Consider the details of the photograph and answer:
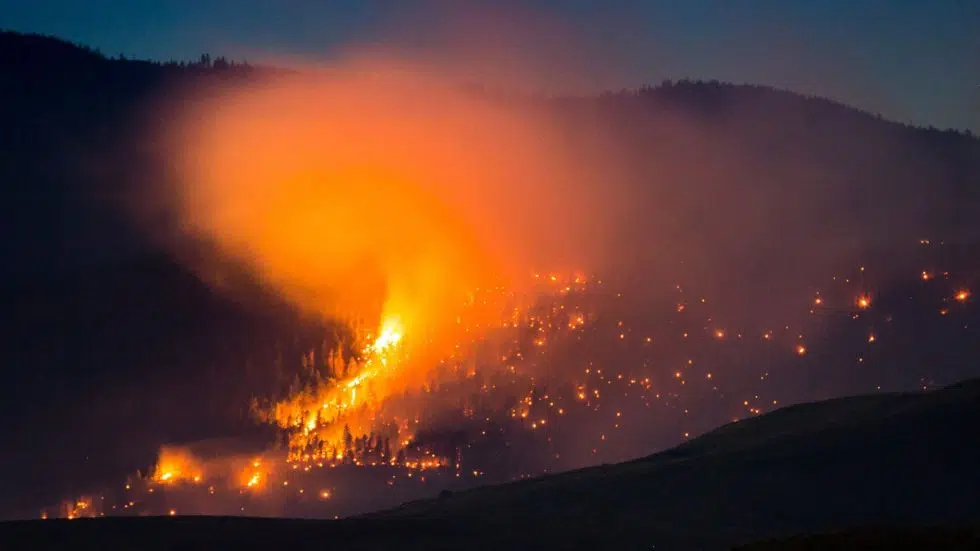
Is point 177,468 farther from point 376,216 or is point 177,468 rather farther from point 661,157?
point 661,157

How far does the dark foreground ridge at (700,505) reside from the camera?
13945 millimetres

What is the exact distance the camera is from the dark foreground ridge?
13.9m

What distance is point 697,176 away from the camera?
9888 centimetres

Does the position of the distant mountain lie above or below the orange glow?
above

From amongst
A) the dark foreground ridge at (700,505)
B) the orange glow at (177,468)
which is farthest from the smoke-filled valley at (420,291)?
the dark foreground ridge at (700,505)

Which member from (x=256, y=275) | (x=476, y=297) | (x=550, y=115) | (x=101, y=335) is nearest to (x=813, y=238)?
(x=476, y=297)

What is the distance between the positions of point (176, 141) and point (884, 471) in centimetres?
9587

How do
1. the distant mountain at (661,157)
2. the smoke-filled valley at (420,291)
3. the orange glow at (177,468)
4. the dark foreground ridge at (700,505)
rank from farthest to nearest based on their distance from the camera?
the distant mountain at (661,157) → the smoke-filled valley at (420,291) → the orange glow at (177,468) → the dark foreground ridge at (700,505)

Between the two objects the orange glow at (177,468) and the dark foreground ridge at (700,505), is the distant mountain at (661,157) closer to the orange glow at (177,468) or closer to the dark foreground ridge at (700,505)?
the orange glow at (177,468)

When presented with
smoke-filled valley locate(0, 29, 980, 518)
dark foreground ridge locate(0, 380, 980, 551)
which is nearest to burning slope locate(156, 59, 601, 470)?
smoke-filled valley locate(0, 29, 980, 518)

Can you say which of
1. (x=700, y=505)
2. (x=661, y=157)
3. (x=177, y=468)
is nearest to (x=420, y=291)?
(x=177, y=468)

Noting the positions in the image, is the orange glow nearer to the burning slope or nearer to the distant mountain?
the burning slope

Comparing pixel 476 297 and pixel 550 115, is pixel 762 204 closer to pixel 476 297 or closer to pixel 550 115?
pixel 476 297

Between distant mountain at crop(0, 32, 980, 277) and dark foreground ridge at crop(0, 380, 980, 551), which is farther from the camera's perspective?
distant mountain at crop(0, 32, 980, 277)
